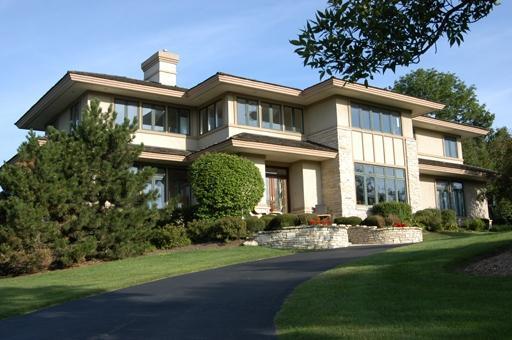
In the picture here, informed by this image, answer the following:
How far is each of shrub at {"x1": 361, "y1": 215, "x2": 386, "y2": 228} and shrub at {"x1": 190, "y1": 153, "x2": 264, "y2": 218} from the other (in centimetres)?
477

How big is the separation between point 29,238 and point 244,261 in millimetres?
6325

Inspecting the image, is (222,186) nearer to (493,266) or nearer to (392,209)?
(392,209)

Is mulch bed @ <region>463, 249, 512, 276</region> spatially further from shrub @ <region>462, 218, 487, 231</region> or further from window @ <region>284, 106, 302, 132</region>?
shrub @ <region>462, 218, 487, 231</region>

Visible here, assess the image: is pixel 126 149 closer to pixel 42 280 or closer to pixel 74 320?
pixel 42 280

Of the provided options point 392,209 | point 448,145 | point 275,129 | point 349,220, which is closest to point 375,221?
point 349,220

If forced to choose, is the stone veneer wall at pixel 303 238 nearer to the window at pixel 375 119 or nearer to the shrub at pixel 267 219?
the shrub at pixel 267 219

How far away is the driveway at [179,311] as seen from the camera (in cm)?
816

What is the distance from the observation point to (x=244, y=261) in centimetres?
1691

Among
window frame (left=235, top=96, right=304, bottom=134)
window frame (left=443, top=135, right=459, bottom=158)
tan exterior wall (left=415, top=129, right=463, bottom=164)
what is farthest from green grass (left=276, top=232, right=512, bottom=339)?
window frame (left=443, top=135, right=459, bottom=158)

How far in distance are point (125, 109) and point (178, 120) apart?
2.70 metres

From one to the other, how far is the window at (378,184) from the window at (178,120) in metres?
8.08

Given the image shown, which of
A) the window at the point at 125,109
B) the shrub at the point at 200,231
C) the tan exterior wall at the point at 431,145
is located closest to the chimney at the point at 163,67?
the window at the point at 125,109

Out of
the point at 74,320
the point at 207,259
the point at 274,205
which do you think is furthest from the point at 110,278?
the point at 274,205

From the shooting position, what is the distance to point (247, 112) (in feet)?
89.4
